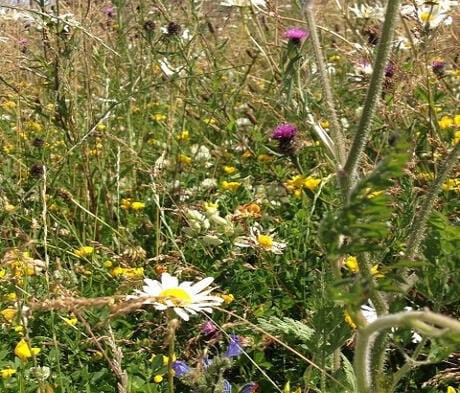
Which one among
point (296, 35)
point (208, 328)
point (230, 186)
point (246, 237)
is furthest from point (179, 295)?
point (230, 186)

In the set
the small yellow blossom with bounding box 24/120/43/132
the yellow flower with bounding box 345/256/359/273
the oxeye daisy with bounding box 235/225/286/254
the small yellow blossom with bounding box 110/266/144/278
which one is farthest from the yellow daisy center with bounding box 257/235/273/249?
the small yellow blossom with bounding box 24/120/43/132

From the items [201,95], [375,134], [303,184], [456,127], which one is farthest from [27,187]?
[456,127]

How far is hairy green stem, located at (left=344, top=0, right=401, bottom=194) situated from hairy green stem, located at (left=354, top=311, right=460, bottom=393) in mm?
225

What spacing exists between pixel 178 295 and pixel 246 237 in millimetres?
535

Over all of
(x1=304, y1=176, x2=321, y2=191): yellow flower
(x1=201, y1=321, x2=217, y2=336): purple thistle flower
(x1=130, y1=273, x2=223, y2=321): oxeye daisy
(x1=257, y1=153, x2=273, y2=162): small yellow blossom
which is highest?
(x1=130, y1=273, x2=223, y2=321): oxeye daisy

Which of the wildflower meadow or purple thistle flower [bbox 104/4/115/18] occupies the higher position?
purple thistle flower [bbox 104/4/115/18]

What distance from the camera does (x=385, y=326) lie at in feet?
2.47

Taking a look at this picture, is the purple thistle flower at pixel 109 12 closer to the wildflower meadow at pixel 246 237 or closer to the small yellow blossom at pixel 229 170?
the wildflower meadow at pixel 246 237

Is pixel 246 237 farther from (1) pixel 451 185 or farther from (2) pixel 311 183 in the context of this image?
(1) pixel 451 185

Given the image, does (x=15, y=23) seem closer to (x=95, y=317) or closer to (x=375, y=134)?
(x=375, y=134)

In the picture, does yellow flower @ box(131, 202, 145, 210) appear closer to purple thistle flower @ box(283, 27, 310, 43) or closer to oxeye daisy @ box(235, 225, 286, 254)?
oxeye daisy @ box(235, 225, 286, 254)

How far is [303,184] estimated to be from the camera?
2006 millimetres

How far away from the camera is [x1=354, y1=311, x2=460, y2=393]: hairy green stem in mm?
625

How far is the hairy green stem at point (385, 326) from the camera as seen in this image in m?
0.62
